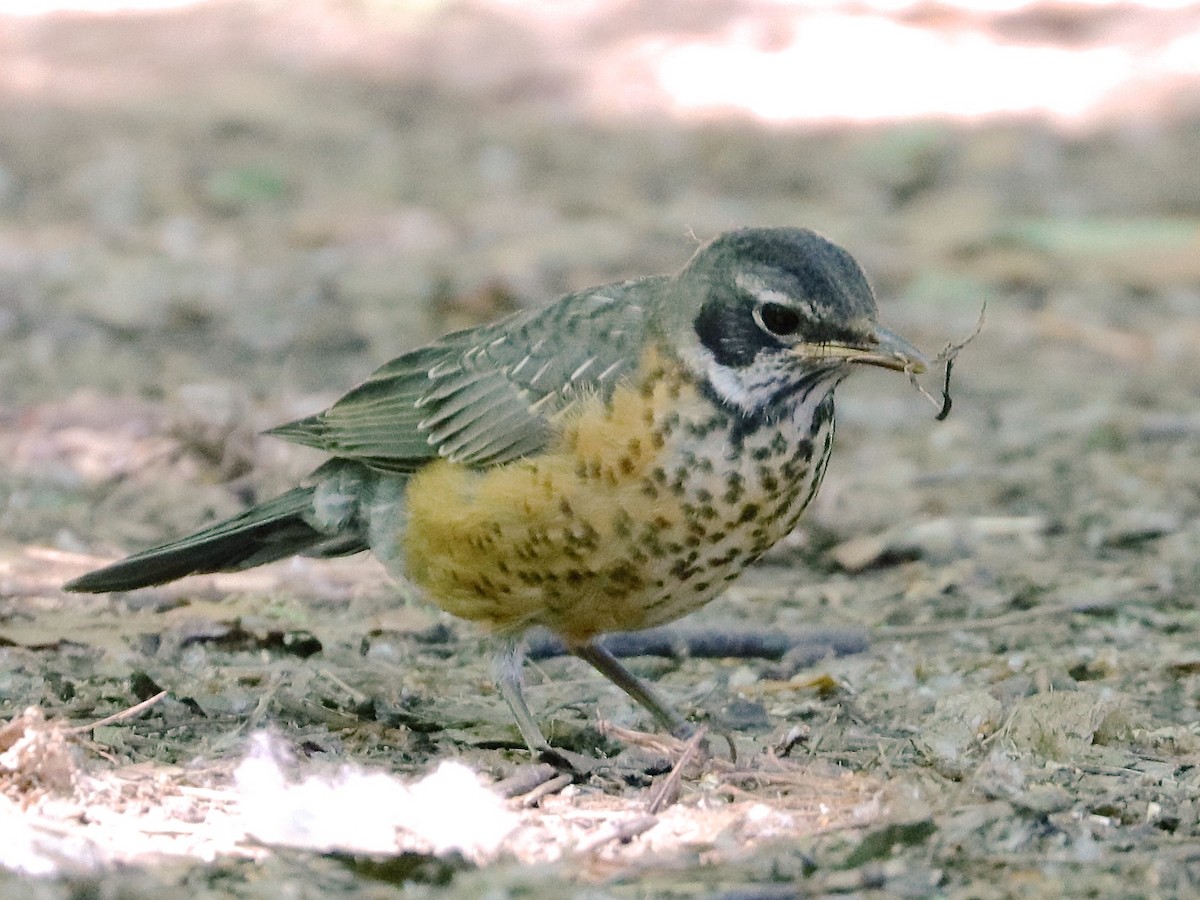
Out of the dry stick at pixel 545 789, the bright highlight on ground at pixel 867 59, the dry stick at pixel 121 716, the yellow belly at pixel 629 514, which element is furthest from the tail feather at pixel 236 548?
the bright highlight on ground at pixel 867 59

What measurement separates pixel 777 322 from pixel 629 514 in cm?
65

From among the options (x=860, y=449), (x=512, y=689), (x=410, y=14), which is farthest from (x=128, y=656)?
(x=410, y=14)

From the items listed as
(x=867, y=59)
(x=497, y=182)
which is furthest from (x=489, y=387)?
(x=867, y=59)

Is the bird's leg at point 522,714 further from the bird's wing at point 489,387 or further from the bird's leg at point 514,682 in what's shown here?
the bird's wing at point 489,387

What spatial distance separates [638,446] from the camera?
5.02 meters

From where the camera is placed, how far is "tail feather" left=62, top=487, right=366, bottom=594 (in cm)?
600

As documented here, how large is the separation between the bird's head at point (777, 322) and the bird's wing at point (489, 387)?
0.79 feet

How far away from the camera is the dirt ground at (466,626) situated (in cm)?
445

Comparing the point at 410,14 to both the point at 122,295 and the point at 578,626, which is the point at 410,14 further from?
the point at 578,626

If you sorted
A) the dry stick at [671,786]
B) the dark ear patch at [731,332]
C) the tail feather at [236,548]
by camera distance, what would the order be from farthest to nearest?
the tail feather at [236,548] → the dark ear patch at [731,332] → the dry stick at [671,786]

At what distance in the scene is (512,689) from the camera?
544cm

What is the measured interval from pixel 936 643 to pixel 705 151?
27.0 feet

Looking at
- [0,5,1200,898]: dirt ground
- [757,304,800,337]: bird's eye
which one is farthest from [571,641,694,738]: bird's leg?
[757,304,800,337]: bird's eye

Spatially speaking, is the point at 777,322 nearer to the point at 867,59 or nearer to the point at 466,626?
the point at 466,626
